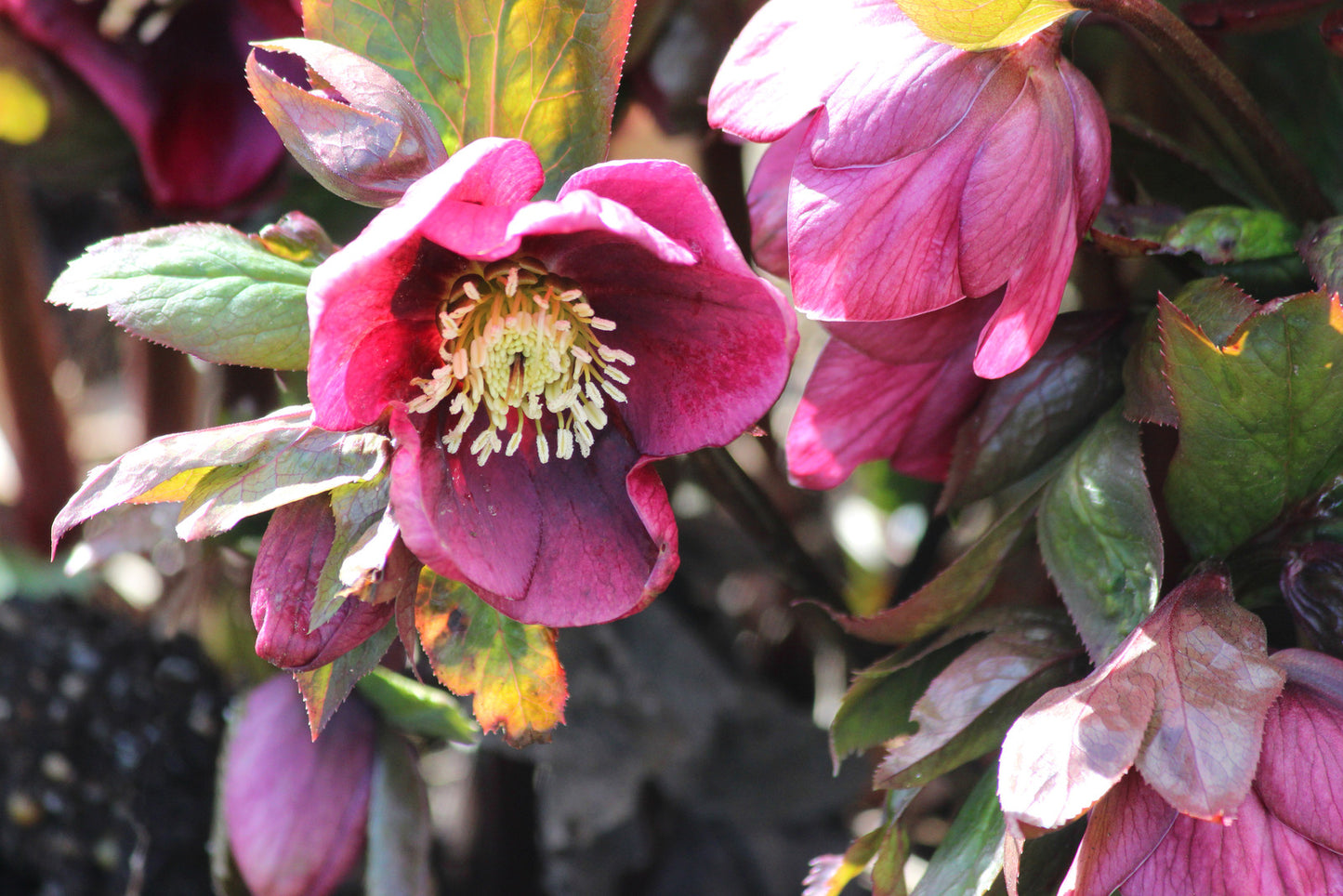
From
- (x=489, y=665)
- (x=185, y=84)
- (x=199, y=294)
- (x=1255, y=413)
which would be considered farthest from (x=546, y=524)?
(x=185, y=84)

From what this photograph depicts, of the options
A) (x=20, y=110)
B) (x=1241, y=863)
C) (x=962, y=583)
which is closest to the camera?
(x=1241, y=863)

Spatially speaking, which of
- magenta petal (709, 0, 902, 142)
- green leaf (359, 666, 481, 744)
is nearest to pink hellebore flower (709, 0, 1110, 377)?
magenta petal (709, 0, 902, 142)

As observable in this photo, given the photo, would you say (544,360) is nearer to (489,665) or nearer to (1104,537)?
(489,665)

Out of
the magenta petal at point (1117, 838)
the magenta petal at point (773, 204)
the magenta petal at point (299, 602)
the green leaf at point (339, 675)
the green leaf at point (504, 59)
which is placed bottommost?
the green leaf at point (339, 675)

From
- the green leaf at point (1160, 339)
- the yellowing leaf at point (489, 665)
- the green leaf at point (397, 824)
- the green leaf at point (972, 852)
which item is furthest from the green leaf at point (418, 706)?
the green leaf at point (1160, 339)

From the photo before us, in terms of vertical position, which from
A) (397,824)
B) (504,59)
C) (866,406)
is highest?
(504,59)

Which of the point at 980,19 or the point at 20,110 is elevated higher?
the point at 980,19

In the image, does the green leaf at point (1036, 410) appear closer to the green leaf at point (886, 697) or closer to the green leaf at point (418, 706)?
the green leaf at point (886, 697)
